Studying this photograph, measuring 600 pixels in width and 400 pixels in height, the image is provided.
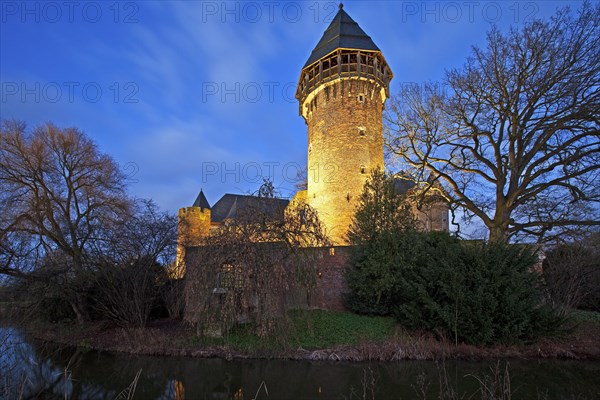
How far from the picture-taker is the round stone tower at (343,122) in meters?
18.5

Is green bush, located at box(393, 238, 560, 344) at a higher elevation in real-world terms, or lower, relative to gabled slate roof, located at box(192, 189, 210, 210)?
lower

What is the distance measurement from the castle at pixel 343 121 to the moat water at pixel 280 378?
8790mm

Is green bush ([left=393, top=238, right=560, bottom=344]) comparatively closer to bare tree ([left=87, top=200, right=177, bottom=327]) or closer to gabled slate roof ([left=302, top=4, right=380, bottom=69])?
Result: bare tree ([left=87, top=200, right=177, bottom=327])

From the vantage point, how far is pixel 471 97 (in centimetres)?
1362

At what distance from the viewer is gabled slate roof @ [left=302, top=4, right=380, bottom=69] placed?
19.6 meters

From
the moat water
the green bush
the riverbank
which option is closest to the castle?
the riverbank

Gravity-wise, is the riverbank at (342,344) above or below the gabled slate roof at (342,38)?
below

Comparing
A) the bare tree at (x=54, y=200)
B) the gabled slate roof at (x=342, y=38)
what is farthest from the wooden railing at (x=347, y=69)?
the bare tree at (x=54, y=200)

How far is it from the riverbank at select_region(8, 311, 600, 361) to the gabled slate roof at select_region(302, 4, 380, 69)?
14.1 metres

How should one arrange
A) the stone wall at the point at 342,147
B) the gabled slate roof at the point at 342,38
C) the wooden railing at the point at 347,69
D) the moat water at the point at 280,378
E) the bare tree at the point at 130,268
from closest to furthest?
the moat water at the point at 280,378 < the bare tree at the point at 130,268 < the stone wall at the point at 342,147 < the wooden railing at the point at 347,69 < the gabled slate roof at the point at 342,38

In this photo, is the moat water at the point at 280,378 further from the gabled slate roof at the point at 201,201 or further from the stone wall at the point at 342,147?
the gabled slate roof at the point at 201,201

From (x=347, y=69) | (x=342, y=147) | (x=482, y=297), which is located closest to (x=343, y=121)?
(x=342, y=147)

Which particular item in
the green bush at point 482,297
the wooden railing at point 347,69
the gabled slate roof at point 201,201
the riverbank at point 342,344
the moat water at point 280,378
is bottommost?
the moat water at point 280,378

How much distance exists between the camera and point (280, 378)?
26.7ft
